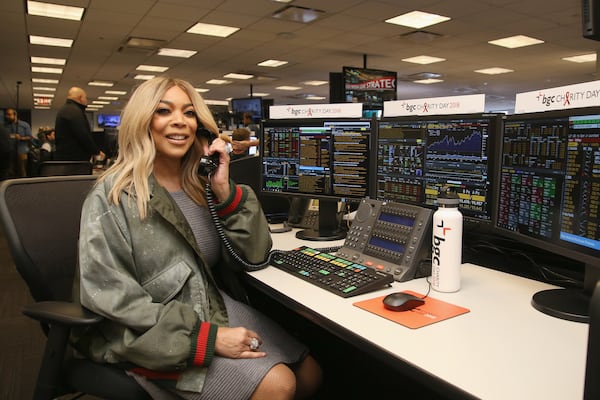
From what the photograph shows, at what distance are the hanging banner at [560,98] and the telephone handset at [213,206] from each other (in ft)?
2.92

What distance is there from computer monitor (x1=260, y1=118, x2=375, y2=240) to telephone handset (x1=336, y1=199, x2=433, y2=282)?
0.23m

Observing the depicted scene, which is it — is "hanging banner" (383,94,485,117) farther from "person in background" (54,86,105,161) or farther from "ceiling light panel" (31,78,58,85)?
"ceiling light panel" (31,78,58,85)

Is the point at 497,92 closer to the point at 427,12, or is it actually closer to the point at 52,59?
the point at 427,12

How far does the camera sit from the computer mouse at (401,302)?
115cm

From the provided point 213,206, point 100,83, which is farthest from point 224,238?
point 100,83

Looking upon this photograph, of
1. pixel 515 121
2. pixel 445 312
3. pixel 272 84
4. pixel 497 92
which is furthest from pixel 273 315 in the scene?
pixel 497 92

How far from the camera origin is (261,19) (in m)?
6.02

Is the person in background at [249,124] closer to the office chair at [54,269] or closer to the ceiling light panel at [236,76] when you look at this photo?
the ceiling light panel at [236,76]

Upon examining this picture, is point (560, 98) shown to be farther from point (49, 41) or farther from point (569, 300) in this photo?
point (49, 41)

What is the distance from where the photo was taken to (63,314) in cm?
118

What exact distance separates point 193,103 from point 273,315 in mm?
1036

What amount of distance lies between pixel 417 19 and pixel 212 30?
8.94 feet

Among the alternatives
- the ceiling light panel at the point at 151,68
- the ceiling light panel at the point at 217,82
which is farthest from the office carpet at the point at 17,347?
the ceiling light panel at the point at 217,82

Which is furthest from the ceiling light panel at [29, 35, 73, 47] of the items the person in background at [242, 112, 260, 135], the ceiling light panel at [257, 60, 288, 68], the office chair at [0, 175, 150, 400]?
the office chair at [0, 175, 150, 400]
